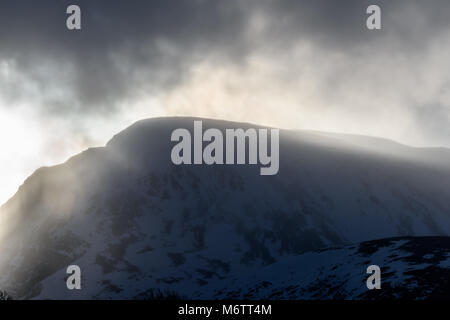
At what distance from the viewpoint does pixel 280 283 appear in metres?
154

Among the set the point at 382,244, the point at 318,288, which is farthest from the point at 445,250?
the point at 318,288
